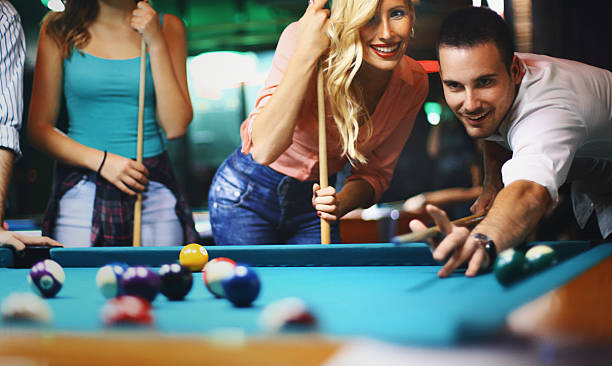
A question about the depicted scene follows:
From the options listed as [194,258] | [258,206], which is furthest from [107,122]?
[194,258]

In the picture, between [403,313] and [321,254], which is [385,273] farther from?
[403,313]

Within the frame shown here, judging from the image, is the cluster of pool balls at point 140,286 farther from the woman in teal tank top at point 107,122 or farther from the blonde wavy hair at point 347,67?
the woman in teal tank top at point 107,122

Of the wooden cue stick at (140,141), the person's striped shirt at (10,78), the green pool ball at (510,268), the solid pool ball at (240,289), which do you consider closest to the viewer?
the solid pool ball at (240,289)

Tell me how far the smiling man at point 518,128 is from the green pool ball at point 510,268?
6.8 inches

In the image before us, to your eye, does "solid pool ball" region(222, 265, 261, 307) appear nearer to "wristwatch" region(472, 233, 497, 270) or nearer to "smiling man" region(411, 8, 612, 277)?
"smiling man" region(411, 8, 612, 277)

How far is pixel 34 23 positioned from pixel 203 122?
145 inches

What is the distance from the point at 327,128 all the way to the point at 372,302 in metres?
1.77

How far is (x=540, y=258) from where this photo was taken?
1368 millimetres

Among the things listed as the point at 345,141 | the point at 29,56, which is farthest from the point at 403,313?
the point at 29,56

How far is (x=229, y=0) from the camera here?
6.08 meters

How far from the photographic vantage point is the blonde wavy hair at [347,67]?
8.67ft

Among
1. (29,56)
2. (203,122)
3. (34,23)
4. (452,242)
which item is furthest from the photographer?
(203,122)

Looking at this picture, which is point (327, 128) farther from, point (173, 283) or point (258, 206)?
point (173, 283)

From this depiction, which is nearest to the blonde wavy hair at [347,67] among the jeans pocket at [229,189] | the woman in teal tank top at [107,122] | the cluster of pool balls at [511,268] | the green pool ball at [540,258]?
the jeans pocket at [229,189]
